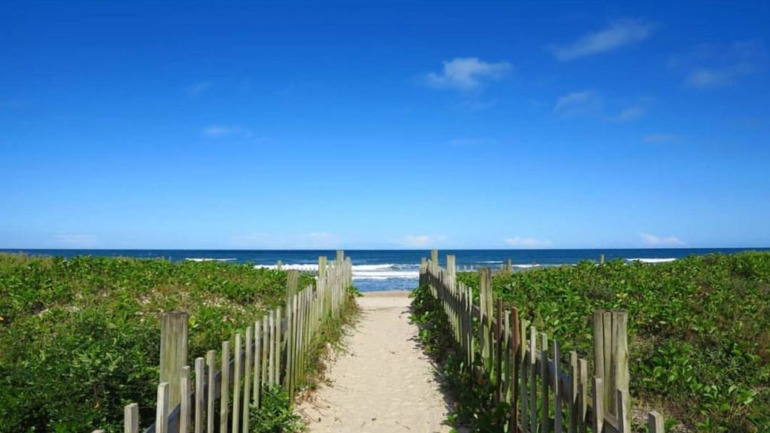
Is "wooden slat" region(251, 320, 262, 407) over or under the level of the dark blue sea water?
over

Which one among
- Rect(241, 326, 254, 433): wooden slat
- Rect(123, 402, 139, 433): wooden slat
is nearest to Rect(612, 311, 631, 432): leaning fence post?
Rect(123, 402, 139, 433): wooden slat

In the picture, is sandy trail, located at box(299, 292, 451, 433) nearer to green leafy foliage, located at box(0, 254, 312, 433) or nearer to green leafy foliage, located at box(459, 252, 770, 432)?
green leafy foliage, located at box(0, 254, 312, 433)

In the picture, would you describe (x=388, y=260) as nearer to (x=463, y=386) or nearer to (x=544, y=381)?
(x=463, y=386)

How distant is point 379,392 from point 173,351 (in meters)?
5.31

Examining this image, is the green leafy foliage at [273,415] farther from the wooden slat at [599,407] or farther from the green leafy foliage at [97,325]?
the wooden slat at [599,407]

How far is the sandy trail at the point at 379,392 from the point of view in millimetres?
6844

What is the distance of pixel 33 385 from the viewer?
4.70 meters

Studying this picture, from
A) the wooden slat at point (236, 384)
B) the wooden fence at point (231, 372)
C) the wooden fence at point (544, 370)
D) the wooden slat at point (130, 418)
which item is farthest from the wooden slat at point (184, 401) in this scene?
the wooden fence at point (544, 370)

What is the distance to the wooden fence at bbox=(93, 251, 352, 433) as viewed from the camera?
3400mm

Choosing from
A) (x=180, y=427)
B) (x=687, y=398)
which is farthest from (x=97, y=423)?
(x=687, y=398)

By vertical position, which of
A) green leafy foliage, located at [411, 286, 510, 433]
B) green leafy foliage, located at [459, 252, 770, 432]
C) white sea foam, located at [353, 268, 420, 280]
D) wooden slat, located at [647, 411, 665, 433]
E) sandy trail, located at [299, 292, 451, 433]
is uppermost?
wooden slat, located at [647, 411, 665, 433]

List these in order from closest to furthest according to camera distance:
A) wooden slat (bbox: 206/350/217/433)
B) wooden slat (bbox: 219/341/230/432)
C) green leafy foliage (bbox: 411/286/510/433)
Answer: wooden slat (bbox: 206/350/217/433)
wooden slat (bbox: 219/341/230/432)
green leafy foliage (bbox: 411/286/510/433)

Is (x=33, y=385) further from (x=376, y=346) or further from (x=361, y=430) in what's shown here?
(x=376, y=346)

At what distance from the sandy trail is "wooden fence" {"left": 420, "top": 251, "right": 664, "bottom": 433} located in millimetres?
901
